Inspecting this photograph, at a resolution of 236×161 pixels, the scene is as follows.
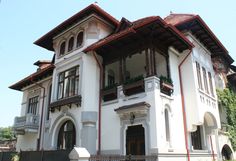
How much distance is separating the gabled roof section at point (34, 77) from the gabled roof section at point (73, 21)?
6.10ft

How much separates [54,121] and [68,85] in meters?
2.55

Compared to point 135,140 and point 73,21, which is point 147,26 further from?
point 73,21

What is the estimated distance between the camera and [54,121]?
1538 centimetres

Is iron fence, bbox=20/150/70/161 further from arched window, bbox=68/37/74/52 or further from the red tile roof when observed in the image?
the red tile roof

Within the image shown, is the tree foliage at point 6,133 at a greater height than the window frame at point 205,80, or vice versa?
the window frame at point 205,80

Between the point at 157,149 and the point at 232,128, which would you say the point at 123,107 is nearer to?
the point at 157,149

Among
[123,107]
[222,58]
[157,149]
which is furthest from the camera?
[222,58]

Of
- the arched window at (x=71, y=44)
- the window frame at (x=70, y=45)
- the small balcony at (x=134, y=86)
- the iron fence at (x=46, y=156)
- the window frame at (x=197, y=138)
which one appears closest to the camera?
the iron fence at (x=46, y=156)

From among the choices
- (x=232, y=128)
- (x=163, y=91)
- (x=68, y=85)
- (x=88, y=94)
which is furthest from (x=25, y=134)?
(x=232, y=128)

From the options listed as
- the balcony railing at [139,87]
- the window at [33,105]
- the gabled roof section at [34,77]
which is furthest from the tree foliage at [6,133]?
the balcony railing at [139,87]

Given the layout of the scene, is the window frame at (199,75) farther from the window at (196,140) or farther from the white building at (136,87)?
the window at (196,140)

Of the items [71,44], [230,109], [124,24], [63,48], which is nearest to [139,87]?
[124,24]

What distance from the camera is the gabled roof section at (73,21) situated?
14898mm

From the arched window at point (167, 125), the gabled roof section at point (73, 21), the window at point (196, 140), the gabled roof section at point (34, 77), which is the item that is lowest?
the window at point (196, 140)
